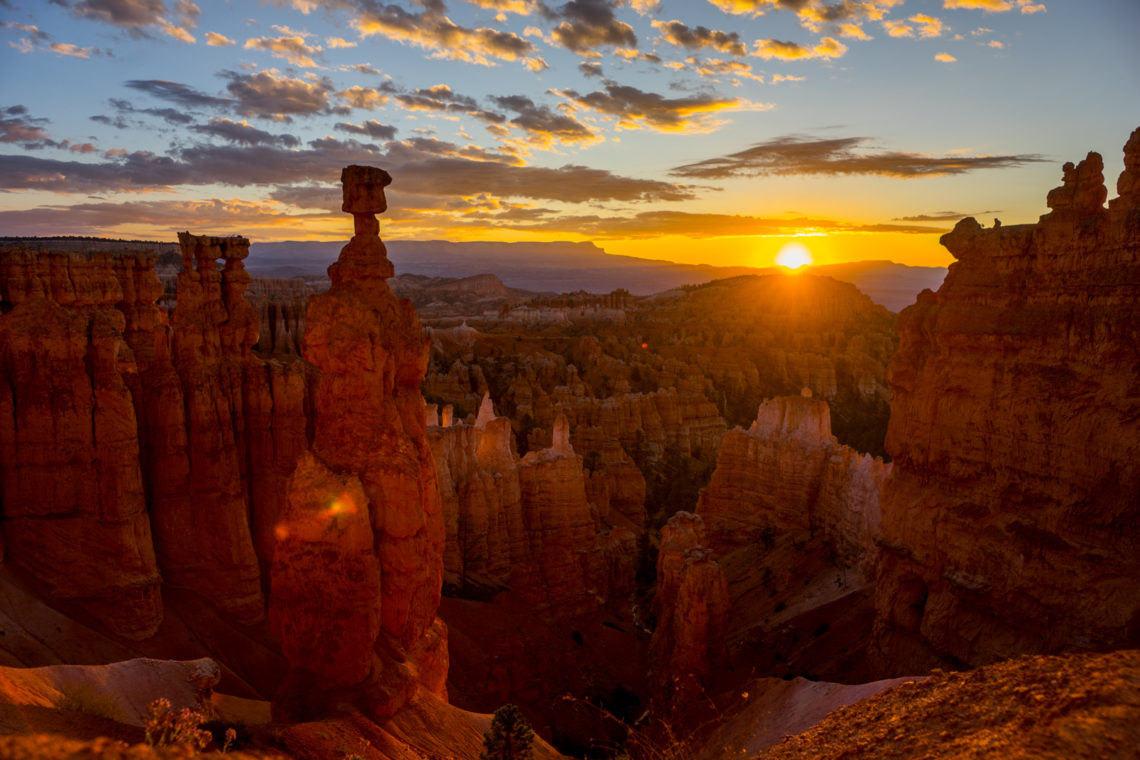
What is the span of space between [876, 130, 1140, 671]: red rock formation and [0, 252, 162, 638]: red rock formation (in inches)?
577

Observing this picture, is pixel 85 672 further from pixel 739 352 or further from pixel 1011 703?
pixel 739 352

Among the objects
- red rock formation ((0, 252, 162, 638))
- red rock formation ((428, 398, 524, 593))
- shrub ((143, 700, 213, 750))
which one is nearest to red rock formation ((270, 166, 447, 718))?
shrub ((143, 700, 213, 750))

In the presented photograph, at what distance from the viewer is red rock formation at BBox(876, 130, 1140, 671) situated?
11.4 metres

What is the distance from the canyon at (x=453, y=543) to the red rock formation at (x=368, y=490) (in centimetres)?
4

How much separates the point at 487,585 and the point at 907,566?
1311 cm

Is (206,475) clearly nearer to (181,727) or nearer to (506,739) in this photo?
(181,727)

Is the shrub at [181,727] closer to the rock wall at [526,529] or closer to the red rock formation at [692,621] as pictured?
the red rock formation at [692,621]

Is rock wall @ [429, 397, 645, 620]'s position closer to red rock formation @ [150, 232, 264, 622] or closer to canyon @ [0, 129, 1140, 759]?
canyon @ [0, 129, 1140, 759]

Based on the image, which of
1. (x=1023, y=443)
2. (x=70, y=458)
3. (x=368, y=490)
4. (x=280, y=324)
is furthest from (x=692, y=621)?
(x=280, y=324)

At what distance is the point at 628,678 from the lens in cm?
2112

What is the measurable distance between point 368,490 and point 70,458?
6.63 m

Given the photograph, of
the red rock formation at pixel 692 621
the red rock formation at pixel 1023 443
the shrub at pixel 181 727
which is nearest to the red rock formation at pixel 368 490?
the shrub at pixel 181 727

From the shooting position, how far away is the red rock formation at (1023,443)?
11.4 meters

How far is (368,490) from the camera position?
11.3m
